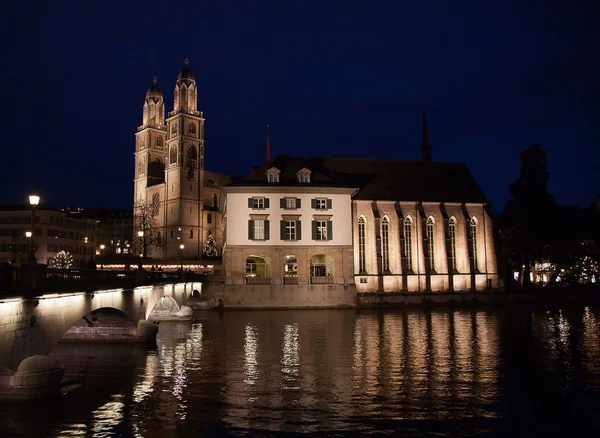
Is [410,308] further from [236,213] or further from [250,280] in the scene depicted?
[236,213]

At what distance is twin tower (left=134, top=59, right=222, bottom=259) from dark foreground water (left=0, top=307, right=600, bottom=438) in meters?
66.3

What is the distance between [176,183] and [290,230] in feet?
165

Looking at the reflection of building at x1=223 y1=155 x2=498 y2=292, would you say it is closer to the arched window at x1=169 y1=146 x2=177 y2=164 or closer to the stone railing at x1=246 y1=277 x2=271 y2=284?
the stone railing at x1=246 y1=277 x2=271 y2=284

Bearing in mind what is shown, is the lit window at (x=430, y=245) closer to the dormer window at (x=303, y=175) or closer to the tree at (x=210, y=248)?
the dormer window at (x=303, y=175)

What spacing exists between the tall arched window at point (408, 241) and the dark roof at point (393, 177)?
118 inches

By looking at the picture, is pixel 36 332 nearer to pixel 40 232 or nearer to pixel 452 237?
pixel 452 237

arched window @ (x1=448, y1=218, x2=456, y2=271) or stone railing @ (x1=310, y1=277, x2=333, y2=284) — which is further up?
arched window @ (x1=448, y1=218, x2=456, y2=271)

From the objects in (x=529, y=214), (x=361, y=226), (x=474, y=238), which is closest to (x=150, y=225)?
(x=361, y=226)

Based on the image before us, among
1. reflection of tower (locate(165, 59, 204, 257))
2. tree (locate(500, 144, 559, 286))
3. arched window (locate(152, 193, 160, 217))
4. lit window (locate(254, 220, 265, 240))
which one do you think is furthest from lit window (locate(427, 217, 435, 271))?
arched window (locate(152, 193, 160, 217))

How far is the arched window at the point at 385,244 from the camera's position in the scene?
65750 millimetres

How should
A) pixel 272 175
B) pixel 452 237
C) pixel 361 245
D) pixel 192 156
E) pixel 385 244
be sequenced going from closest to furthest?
pixel 272 175 → pixel 361 245 → pixel 385 244 → pixel 452 237 → pixel 192 156

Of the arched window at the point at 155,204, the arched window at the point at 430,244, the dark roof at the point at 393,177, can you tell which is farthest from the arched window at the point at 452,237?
the arched window at the point at 155,204

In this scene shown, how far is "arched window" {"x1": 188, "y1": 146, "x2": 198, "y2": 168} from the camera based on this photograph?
107m

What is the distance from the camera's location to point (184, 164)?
105m
